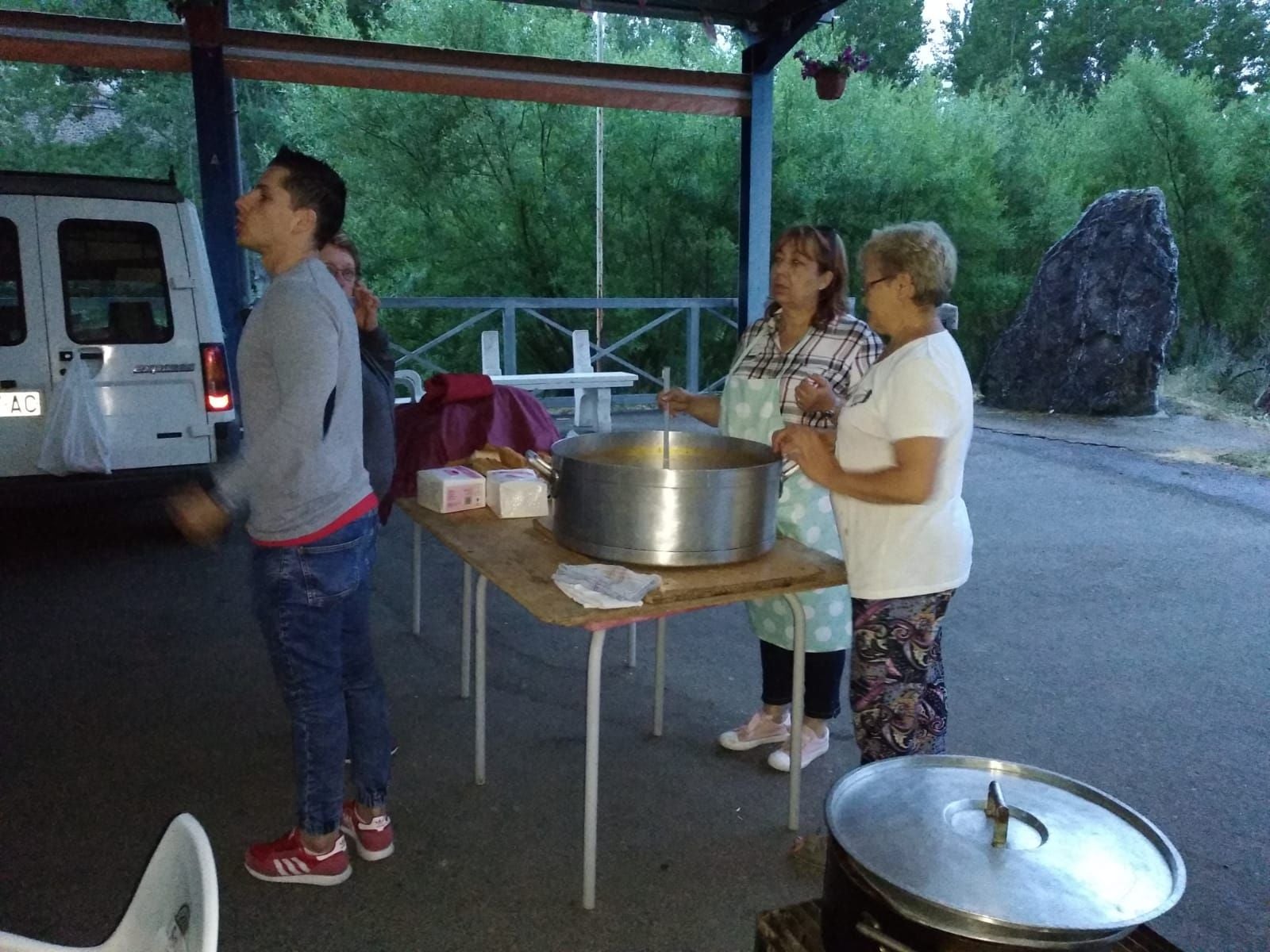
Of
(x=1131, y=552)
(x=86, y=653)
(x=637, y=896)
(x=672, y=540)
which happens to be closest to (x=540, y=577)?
(x=672, y=540)

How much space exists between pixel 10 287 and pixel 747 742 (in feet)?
13.4

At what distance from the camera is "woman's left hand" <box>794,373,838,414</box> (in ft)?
8.06

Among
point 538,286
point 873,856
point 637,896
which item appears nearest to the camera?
point 873,856

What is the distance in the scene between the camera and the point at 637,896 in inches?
96.1

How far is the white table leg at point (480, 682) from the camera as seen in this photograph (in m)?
2.81

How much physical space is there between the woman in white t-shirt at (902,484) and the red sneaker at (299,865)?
128 cm

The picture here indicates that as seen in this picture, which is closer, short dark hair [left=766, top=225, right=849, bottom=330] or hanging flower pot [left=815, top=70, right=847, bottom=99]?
short dark hair [left=766, top=225, right=849, bottom=330]

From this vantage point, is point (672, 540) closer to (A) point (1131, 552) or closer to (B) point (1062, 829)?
(B) point (1062, 829)

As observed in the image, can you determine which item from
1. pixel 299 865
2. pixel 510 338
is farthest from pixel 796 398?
pixel 510 338

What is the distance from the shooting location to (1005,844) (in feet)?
3.95

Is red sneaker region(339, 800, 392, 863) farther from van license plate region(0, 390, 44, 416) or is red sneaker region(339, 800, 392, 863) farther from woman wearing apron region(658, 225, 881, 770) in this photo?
van license plate region(0, 390, 44, 416)

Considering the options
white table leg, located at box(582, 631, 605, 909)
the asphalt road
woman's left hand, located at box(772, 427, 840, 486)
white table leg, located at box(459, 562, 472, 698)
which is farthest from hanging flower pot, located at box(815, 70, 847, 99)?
white table leg, located at box(582, 631, 605, 909)

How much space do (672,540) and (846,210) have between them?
1141cm

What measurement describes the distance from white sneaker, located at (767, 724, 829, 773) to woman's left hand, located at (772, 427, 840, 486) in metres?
1.12
